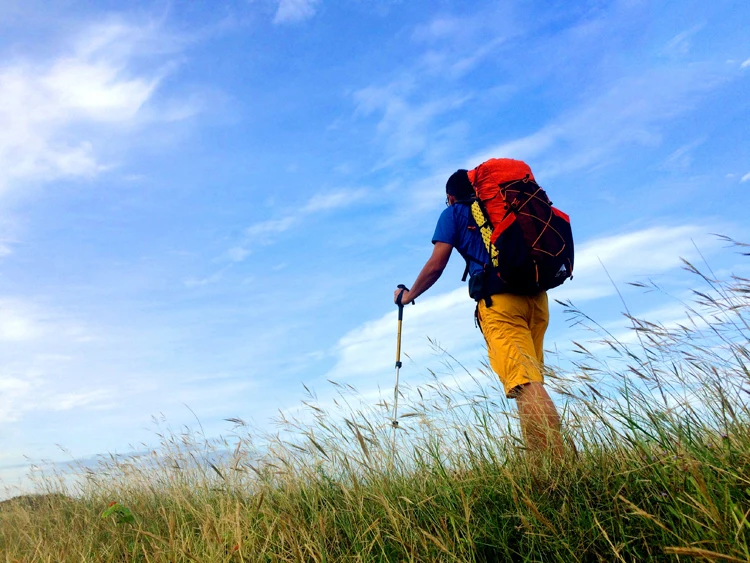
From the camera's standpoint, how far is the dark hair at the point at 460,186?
5.11 metres

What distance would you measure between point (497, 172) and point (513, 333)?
136 cm

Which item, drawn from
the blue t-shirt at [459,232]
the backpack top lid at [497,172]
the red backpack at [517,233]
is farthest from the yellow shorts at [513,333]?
the backpack top lid at [497,172]

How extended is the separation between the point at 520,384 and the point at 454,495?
4.00 feet

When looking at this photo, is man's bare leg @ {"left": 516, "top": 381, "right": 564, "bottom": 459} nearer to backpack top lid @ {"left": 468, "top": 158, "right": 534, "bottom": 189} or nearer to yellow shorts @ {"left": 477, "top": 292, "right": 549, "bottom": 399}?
yellow shorts @ {"left": 477, "top": 292, "right": 549, "bottom": 399}

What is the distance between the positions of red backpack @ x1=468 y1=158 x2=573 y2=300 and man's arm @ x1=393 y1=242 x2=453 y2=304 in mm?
397

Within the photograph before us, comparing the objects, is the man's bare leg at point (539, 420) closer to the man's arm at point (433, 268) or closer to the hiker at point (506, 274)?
the hiker at point (506, 274)

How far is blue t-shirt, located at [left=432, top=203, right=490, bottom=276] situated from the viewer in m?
4.76

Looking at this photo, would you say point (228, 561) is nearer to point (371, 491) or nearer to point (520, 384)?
point (371, 491)

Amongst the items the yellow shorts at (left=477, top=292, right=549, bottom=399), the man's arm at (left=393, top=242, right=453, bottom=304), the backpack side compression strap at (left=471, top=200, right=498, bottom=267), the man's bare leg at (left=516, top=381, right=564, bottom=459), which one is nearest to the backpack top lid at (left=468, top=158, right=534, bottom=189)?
the backpack side compression strap at (left=471, top=200, right=498, bottom=267)

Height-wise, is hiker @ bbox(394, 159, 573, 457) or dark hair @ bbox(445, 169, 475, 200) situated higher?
dark hair @ bbox(445, 169, 475, 200)

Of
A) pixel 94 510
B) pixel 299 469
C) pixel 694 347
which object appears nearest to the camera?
pixel 694 347

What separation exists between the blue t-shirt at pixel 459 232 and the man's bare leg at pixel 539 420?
113 centimetres

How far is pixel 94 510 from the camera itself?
21.4 ft

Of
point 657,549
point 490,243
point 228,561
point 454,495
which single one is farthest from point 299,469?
point 657,549
